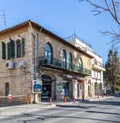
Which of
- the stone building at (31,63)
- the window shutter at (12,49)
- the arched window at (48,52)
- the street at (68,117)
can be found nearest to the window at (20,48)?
the stone building at (31,63)

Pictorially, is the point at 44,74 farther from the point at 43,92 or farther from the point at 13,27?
the point at 13,27

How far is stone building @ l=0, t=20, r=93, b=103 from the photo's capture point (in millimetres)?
29417

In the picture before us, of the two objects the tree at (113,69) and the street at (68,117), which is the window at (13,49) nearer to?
the street at (68,117)

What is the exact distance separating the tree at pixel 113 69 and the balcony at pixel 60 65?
81.1 ft

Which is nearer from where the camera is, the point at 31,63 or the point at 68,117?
the point at 68,117

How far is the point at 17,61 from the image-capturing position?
3083 cm

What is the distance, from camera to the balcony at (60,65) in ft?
98.9

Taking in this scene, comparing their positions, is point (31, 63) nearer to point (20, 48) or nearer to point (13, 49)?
point (20, 48)

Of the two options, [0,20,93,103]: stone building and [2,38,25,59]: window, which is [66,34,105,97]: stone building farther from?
[2,38,25,59]: window

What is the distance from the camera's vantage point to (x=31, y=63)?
29203 millimetres

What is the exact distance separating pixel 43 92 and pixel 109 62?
38.6 m

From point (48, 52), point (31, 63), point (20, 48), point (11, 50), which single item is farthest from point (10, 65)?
point (48, 52)

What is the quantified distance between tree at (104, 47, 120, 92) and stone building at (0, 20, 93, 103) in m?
31.7

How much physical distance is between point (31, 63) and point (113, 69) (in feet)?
135
